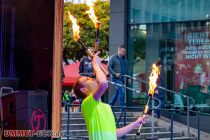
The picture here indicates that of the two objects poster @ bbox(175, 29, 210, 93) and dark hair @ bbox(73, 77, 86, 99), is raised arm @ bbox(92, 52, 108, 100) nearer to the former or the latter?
dark hair @ bbox(73, 77, 86, 99)

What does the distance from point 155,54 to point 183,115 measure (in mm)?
2146

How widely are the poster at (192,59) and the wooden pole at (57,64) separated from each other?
8949mm

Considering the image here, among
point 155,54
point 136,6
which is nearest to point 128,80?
point 155,54

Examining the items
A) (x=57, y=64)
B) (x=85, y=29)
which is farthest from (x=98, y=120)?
(x=85, y=29)

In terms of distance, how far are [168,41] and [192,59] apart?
897mm

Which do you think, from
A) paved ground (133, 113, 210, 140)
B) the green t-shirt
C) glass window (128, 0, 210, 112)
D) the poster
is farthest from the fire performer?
the poster

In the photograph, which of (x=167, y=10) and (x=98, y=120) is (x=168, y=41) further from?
(x=98, y=120)

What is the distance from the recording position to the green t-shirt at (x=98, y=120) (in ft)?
12.0

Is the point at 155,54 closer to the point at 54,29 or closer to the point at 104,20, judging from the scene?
the point at 54,29

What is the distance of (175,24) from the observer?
1407cm

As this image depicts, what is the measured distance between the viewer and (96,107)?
3.74 m

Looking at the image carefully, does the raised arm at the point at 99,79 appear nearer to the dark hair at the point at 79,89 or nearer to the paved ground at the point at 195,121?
the dark hair at the point at 79,89

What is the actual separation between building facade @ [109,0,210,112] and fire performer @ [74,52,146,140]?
9472mm

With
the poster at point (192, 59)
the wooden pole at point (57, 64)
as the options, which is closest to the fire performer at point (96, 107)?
the wooden pole at point (57, 64)
